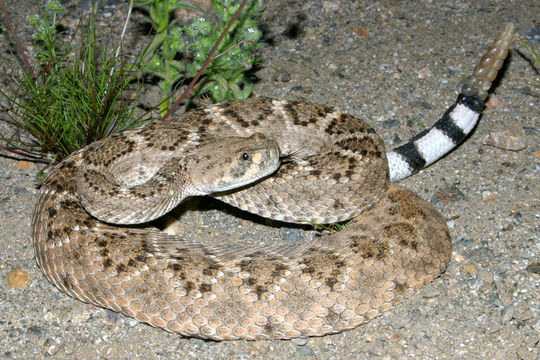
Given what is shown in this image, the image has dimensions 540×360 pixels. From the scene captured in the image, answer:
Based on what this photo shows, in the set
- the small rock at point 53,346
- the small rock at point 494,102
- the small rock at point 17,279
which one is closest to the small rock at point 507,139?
the small rock at point 494,102

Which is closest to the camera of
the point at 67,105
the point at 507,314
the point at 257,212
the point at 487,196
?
the point at 507,314

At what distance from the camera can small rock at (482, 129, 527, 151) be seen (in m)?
4.98

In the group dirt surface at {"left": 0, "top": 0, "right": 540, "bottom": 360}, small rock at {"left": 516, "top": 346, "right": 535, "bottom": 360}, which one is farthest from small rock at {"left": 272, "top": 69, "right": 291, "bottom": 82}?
small rock at {"left": 516, "top": 346, "right": 535, "bottom": 360}

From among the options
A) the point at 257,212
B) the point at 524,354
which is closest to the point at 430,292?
the point at 524,354

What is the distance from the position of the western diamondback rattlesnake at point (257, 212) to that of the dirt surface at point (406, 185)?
16 cm

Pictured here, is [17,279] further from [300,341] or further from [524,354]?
[524,354]

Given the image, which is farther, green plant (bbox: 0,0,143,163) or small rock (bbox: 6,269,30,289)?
green plant (bbox: 0,0,143,163)

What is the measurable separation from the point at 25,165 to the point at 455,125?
11.9 feet

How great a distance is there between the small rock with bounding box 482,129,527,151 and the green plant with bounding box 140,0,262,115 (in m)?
2.11

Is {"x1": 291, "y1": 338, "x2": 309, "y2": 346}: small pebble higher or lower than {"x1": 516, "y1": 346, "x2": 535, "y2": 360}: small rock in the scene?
lower

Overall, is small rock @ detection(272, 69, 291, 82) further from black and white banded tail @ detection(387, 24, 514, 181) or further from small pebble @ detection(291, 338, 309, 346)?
small pebble @ detection(291, 338, 309, 346)

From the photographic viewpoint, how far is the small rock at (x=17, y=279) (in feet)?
13.9

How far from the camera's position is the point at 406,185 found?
4.86 meters

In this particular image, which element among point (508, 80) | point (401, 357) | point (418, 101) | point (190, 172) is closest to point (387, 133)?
point (418, 101)
